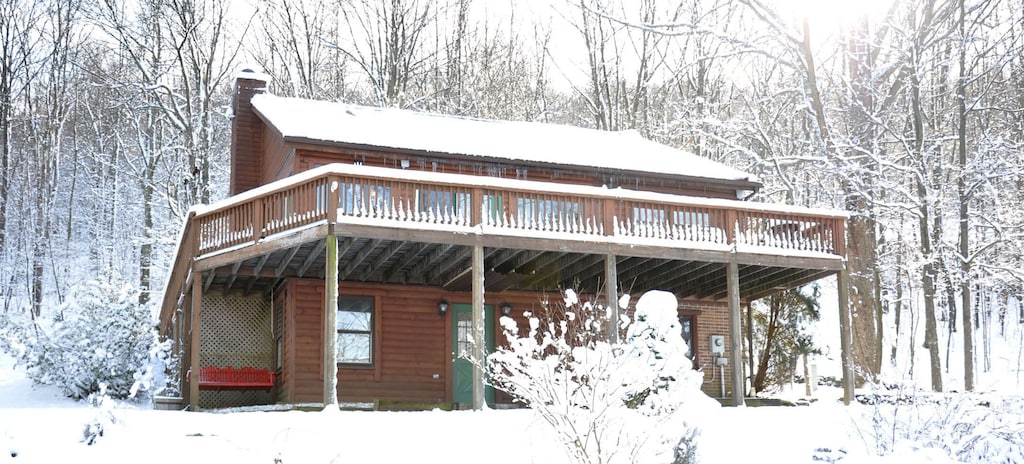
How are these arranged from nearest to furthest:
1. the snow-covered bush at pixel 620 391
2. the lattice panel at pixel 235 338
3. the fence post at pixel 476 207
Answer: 1. the snow-covered bush at pixel 620 391
2. the fence post at pixel 476 207
3. the lattice panel at pixel 235 338

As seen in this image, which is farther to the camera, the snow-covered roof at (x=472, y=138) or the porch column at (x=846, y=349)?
the snow-covered roof at (x=472, y=138)

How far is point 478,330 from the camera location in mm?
16078

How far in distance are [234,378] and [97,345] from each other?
2.46 metres

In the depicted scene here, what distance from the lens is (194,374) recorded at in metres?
17.7

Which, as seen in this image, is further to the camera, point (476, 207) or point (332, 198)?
point (476, 207)

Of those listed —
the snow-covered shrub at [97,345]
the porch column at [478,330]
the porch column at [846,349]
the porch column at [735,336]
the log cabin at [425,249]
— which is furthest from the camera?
the snow-covered shrub at [97,345]

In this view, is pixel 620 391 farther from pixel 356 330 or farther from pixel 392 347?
pixel 356 330

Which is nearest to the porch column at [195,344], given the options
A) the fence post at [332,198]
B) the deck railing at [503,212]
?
the deck railing at [503,212]

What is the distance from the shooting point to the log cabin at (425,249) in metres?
16.8

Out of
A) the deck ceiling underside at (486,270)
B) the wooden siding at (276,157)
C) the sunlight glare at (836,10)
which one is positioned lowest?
the deck ceiling underside at (486,270)

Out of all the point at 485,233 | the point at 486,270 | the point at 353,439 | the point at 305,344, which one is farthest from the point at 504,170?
the point at 353,439

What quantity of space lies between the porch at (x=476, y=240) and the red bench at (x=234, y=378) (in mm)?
447

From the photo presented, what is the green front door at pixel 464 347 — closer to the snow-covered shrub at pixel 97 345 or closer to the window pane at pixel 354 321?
the window pane at pixel 354 321

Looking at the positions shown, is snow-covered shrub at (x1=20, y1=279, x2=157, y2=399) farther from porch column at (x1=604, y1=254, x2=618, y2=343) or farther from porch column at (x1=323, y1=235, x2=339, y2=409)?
porch column at (x1=604, y1=254, x2=618, y2=343)
